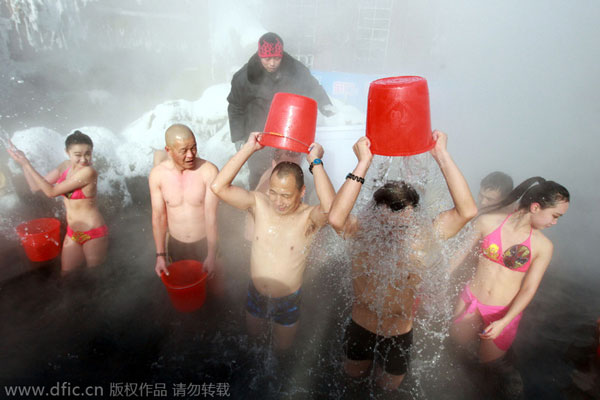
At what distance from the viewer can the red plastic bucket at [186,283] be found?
256cm

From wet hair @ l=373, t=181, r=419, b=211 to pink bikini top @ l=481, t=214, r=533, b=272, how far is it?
104 cm

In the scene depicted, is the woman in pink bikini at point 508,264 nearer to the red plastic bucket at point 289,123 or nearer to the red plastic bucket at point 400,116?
the red plastic bucket at point 400,116

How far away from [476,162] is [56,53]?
10228 mm

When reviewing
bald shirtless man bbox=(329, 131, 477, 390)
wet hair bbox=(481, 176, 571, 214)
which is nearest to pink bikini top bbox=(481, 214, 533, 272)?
wet hair bbox=(481, 176, 571, 214)

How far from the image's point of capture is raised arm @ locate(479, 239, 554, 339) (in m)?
2.38

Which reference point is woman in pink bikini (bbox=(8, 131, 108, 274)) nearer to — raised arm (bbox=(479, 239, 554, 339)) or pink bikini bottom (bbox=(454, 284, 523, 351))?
pink bikini bottom (bbox=(454, 284, 523, 351))

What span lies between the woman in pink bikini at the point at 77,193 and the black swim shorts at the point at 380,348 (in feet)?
10.2

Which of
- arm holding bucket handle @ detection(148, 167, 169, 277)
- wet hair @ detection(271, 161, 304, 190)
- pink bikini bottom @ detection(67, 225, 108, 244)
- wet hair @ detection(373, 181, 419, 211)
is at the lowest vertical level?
pink bikini bottom @ detection(67, 225, 108, 244)

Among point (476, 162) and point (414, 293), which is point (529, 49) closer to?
point (476, 162)

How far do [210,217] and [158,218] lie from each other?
524 mm

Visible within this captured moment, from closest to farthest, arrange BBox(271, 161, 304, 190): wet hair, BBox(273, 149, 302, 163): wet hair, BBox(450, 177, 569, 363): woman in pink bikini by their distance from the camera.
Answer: BBox(271, 161, 304, 190): wet hair, BBox(450, 177, 569, 363): woman in pink bikini, BBox(273, 149, 302, 163): wet hair

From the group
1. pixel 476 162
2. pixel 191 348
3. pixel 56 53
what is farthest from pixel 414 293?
pixel 56 53

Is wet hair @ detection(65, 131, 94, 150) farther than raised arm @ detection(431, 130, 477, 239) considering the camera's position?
Yes

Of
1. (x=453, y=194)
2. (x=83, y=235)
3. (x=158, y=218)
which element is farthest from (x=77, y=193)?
(x=453, y=194)
